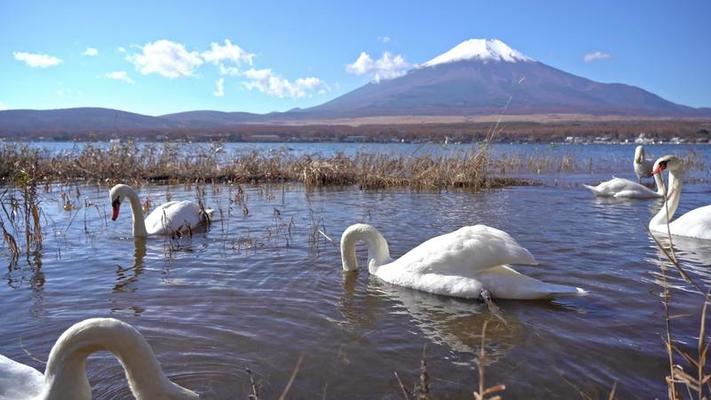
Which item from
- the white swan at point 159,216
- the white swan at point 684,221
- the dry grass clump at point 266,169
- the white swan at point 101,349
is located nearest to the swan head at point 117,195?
the white swan at point 159,216

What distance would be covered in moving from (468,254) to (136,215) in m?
5.99

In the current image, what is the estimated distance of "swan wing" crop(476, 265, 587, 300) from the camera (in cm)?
563

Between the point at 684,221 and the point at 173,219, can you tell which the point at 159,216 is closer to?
the point at 173,219

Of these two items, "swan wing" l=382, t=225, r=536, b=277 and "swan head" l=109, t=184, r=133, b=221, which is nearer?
"swan wing" l=382, t=225, r=536, b=277

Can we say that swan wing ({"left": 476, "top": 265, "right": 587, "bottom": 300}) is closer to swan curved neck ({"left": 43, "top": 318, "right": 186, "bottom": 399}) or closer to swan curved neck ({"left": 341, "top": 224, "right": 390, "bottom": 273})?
swan curved neck ({"left": 341, "top": 224, "right": 390, "bottom": 273})

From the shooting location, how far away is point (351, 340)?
4.98m

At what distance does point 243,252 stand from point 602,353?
17.4 feet

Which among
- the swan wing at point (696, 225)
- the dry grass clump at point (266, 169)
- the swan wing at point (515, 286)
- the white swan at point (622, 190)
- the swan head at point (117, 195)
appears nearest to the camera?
→ the swan wing at point (515, 286)

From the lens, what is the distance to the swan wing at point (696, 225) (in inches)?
351

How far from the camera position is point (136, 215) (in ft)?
30.8

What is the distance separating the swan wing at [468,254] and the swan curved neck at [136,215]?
5190mm

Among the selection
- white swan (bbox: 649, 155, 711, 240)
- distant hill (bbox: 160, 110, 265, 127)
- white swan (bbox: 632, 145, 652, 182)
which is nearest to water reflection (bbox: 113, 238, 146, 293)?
white swan (bbox: 649, 155, 711, 240)

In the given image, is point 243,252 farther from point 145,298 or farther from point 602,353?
point 602,353

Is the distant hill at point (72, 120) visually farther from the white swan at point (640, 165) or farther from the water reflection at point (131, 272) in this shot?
the water reflection at point (131, 272)
